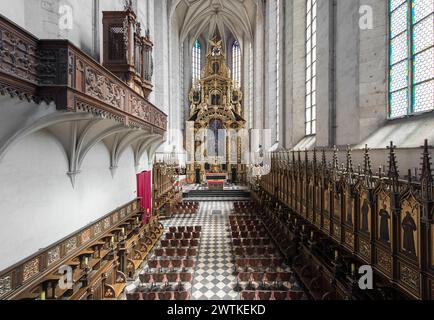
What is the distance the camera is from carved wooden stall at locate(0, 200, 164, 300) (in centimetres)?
475

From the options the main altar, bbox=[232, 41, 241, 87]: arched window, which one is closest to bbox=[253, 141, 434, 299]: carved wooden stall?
the main altar

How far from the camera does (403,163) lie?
5426 millimetres

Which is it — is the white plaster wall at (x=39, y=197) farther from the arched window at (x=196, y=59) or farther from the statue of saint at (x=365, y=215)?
the arched window at (x=196, y=59)

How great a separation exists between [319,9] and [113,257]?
10920 mm

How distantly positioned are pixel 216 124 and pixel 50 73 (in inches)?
995

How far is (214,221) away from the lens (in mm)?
14016

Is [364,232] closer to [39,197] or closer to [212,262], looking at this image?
[212,262]

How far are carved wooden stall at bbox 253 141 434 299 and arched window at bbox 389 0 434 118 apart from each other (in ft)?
5.55

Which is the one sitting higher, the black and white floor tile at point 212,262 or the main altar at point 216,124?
the main altar at point 216,124

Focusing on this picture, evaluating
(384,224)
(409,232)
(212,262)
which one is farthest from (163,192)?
(409,232)

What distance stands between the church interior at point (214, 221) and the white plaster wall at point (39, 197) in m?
0.04

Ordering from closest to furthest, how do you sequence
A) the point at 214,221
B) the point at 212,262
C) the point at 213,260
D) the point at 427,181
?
1. the point at 427,181
2. the point at 212,262
3. the point at 213,260
4. the point at 214,221

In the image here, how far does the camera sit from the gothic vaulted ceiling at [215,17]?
26.2m

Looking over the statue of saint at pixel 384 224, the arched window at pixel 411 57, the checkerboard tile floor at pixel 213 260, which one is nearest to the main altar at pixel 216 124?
the checkerboard tile floor at pixel 213 260
